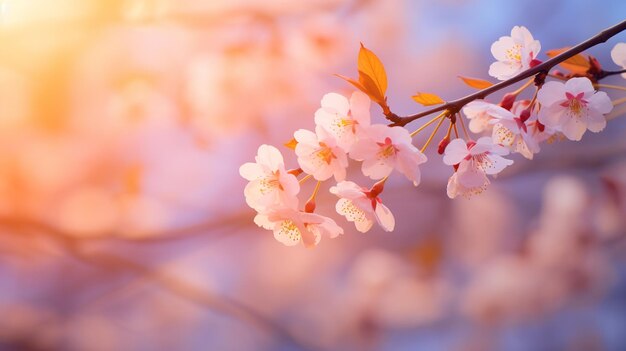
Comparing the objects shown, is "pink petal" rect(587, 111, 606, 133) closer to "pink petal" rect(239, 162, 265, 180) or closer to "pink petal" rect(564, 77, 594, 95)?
"pink petal" rect(564, 77, 594, 95)

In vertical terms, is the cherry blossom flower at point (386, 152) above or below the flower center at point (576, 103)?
below

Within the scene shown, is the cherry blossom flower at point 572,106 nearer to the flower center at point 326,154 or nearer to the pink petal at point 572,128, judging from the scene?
the pink petal at point 572,128

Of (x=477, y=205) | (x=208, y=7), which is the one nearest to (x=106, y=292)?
(x=208, y=7)

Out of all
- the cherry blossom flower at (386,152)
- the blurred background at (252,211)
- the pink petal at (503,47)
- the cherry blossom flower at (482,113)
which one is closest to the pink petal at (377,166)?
the cherry blossom flower at (386,152)

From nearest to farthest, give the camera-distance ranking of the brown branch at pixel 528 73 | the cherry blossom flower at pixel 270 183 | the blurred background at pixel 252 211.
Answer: the brown branch at pixel 528 73, the cherry blossom flower at pixel 270 183, the blurred background at pixel 252 211

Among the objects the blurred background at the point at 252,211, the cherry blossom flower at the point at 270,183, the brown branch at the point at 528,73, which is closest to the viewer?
the brown branch at the point at 528,73

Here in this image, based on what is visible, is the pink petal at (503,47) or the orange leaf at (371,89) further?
the pink petal at (503,47)

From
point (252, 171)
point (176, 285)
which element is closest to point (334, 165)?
point (252, 171)
